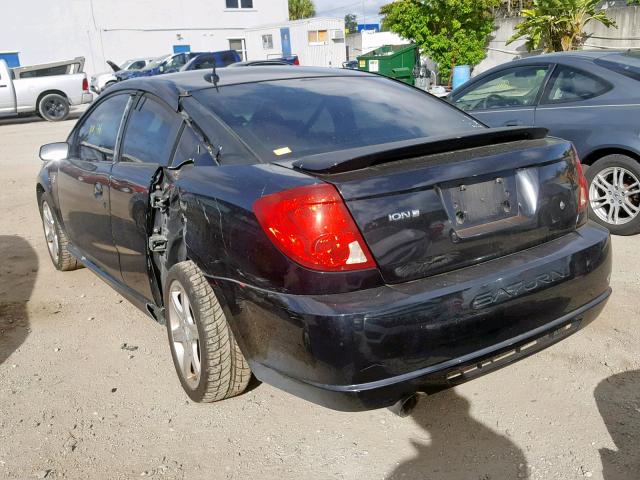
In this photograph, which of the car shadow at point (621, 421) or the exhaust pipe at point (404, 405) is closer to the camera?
the exhaust pipe at point (404, 405)

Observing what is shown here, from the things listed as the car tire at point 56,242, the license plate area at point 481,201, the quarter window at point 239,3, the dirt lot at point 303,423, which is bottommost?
the dirt lot at point 303,423

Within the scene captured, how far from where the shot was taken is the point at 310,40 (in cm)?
3055

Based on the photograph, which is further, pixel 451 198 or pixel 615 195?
pixel 615 195

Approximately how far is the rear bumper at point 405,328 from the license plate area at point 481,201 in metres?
0.18

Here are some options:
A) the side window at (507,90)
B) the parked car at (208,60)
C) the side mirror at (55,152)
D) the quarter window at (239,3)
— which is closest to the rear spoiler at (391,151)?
the side mirror at (55,152)

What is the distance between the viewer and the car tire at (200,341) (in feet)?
9.29

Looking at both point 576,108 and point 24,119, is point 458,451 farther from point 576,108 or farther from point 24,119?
point 24,119

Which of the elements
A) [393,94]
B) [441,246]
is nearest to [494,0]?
[393,94]

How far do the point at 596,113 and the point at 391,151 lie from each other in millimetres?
3679

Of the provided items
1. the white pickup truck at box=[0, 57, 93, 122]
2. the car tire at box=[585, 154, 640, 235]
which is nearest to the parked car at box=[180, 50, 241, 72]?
the white pickup truck at box=[0, 57, 93, 122]

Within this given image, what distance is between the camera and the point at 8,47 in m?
29.3

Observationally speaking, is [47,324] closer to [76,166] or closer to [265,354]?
[76,166]

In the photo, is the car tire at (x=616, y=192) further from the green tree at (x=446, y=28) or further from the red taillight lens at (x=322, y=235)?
the green tree at (x=446, y=28)

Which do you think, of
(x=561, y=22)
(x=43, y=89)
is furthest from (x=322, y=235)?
(x=43, y=89)
